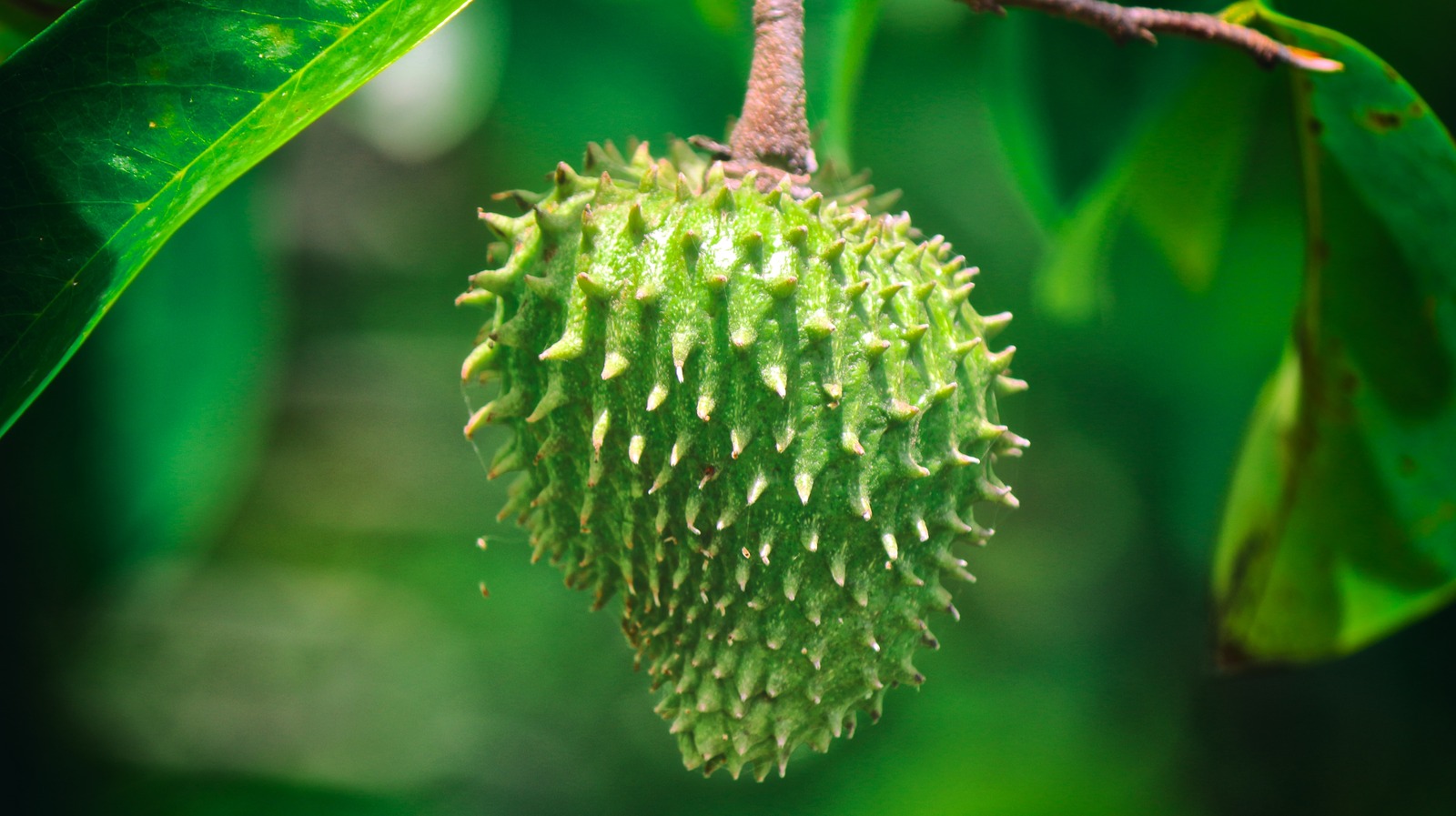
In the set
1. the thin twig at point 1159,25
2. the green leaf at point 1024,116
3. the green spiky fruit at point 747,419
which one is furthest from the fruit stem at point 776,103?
the green leaf at point 1024,116

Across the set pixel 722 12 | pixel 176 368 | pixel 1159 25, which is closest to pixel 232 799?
pixel 176 368

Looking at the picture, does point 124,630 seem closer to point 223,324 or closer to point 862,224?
point 223,324

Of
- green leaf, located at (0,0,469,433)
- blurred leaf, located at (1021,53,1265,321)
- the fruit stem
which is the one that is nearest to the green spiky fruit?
the fruit stem

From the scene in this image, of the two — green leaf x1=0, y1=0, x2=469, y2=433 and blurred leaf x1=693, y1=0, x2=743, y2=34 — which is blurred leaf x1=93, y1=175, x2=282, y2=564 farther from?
green leaf x1=0, y1=0, x2=469, y2=433

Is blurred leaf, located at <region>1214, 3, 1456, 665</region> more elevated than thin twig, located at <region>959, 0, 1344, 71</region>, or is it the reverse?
thin twig, located at <region>959, 0, 1344, 71</region>

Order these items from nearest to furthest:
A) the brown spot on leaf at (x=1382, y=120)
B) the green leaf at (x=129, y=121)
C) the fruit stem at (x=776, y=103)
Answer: the green leaf at (x=129, y=121) → the fruit stem at (x=776, y=103) → the brown spot on leaf at (x=1382, y=120)

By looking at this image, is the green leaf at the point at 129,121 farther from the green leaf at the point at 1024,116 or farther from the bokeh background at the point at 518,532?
the green leaf at the point at 1024,116
